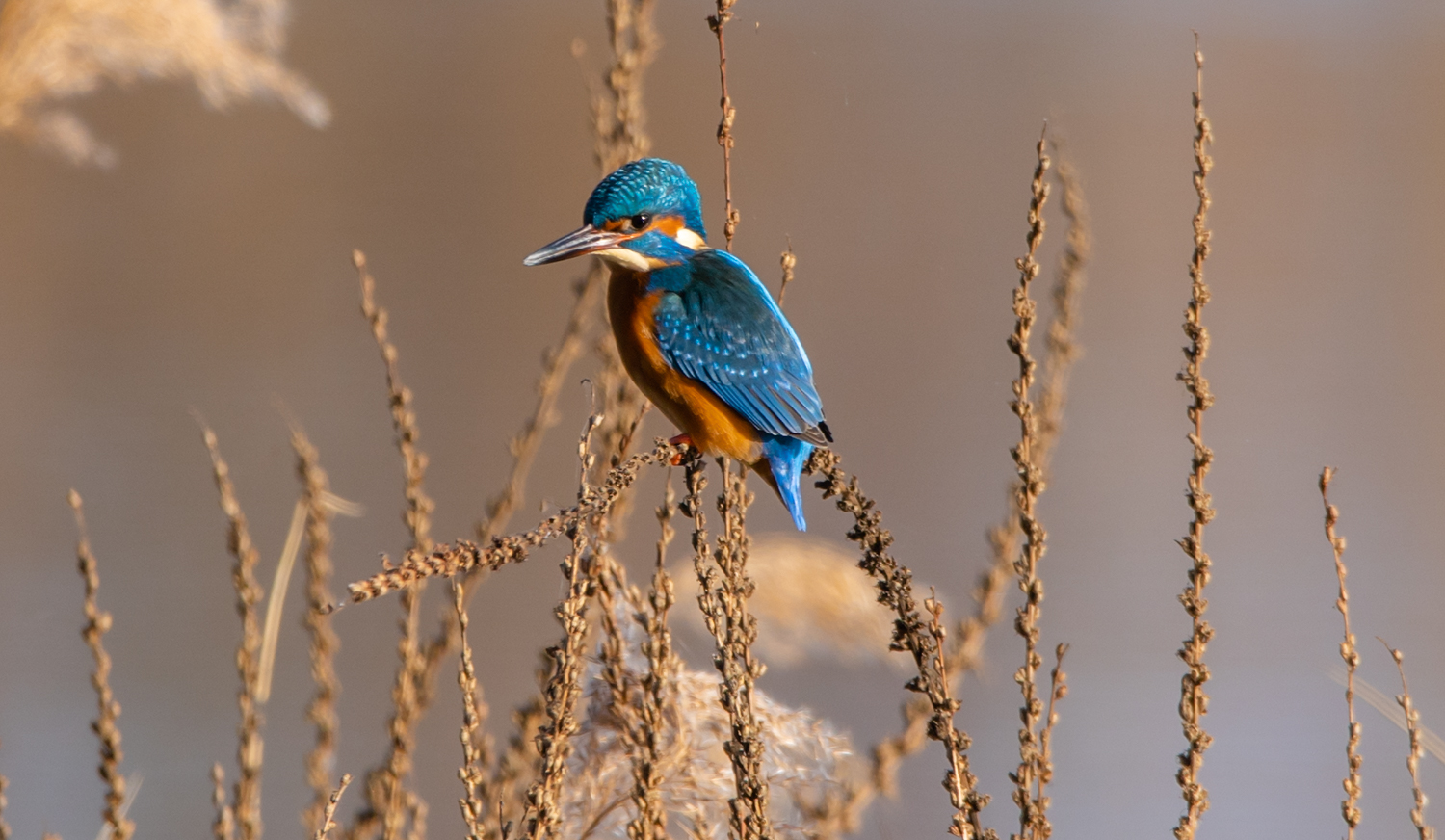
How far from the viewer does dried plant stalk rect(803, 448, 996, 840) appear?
1.38 metres

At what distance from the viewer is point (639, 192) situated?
1.78 metres

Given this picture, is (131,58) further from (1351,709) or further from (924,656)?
(1351,709)

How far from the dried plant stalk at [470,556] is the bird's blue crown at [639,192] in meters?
0.53

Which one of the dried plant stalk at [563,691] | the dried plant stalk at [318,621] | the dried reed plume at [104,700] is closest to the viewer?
the dried plant stalk at [563,691]

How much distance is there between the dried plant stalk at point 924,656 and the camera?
1.38m

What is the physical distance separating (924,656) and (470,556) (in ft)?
1.76

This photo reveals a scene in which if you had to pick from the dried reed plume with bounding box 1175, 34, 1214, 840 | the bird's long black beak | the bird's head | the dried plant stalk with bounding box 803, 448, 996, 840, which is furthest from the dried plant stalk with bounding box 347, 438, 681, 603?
the dried reed plume with bounding box 1175, 34, 1214, 840

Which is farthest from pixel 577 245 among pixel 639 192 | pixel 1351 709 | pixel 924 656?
pixel 1351 709

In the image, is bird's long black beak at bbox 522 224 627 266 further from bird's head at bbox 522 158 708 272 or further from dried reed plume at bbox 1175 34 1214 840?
dried reed plume at bbox 1175 34 1214 840

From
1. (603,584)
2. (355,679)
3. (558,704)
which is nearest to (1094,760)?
(355,679)

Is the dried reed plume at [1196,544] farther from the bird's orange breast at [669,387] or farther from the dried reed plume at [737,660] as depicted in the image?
the bird's orange breast at [669,387]

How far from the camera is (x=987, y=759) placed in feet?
13.8

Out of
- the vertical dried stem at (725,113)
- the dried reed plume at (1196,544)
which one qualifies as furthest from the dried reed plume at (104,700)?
the dried reed plume at (1196,544)

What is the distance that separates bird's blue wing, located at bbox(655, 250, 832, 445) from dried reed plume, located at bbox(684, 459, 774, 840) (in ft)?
0.74
